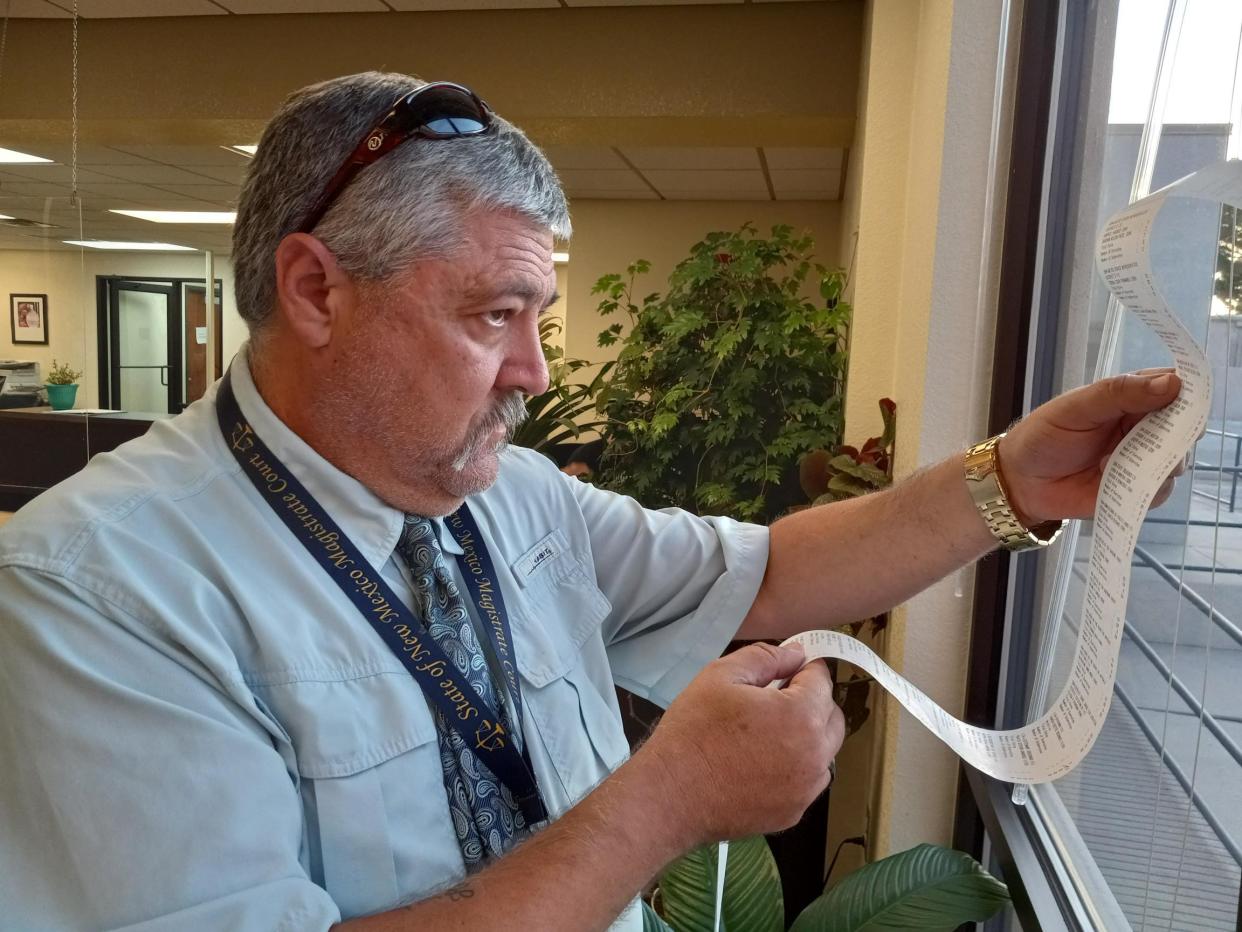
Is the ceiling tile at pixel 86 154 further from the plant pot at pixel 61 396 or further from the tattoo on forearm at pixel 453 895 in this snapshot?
the tattoo on forearm at pixel 453 895

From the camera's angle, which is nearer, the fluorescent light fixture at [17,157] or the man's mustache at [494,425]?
the man's mustache at [494,425]

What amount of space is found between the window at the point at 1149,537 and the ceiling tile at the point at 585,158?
399cm

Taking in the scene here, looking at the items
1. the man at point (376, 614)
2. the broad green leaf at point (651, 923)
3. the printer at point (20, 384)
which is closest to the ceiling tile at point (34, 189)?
the printer at point (20, 384)

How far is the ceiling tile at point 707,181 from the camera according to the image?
610cm

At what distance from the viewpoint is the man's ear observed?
102 cm

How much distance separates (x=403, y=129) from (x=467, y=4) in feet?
11.0

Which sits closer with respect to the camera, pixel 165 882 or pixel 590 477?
pixel 165 882

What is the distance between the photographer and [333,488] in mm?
1006

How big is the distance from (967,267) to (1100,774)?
2.79 feet

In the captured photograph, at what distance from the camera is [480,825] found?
0.96m

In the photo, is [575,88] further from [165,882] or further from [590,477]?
[165,882]

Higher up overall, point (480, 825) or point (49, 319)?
point (49, 319)

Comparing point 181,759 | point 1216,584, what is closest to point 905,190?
point 1216,584

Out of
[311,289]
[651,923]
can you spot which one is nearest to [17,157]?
[311,289]
